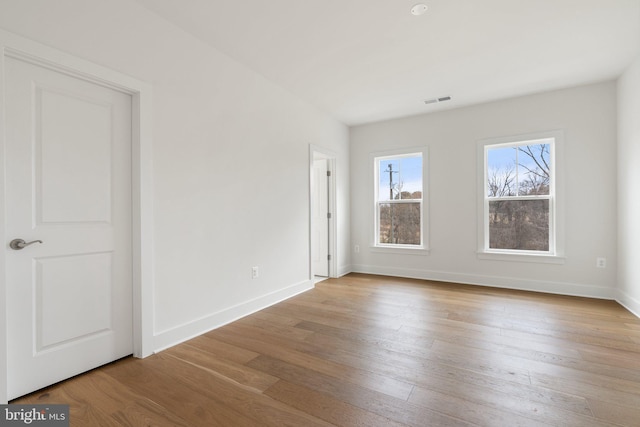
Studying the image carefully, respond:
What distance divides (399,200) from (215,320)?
3.53m

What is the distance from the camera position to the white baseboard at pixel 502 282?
12.7 ft

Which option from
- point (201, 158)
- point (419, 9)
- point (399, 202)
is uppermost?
point (419, 9)

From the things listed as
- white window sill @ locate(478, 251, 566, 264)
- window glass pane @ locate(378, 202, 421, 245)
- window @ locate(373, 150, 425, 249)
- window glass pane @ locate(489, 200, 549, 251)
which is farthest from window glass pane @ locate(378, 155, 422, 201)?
white window sill @ locate(478, 251, 566, 264)

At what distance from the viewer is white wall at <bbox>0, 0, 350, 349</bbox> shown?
211 centimetres

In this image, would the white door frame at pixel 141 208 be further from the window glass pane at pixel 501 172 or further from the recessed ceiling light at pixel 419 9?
the window glass pane at pixel 501 172

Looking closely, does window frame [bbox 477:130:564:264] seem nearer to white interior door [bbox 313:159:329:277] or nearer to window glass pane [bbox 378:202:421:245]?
window glass pane [bbox 378:202:421:245]

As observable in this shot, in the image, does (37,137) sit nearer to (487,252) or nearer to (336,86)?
(336,86)

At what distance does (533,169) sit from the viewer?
424cm

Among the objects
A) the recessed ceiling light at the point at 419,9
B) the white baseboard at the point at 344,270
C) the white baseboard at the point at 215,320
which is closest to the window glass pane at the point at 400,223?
the white baseboard at the point at 344,270

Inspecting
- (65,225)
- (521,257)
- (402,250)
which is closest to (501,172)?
(521,257)

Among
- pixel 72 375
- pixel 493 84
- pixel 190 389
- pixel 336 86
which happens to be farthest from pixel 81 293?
pixel 493 84

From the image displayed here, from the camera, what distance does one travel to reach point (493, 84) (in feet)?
12.4

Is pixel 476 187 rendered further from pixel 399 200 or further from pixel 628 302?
pixel 628 302

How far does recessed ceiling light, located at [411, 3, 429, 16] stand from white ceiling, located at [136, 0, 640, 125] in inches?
1.5
